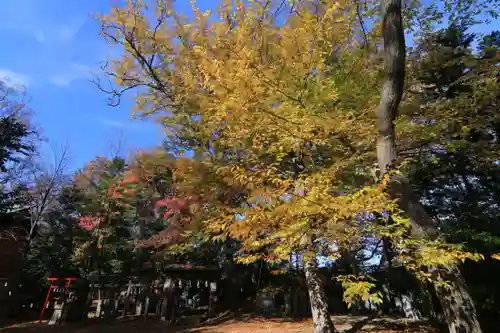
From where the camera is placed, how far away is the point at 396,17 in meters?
5.26

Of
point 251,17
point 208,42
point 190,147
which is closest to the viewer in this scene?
point 251,17

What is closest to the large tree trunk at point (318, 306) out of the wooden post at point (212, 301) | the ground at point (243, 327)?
the ground at point (243, 327)

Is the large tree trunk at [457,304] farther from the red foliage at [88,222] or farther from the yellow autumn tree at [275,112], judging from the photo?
the red foliage at [88,222]

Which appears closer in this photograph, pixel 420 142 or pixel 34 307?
pixel 420 142

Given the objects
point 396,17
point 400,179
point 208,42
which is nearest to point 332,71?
point 396,17

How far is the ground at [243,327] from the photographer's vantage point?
871 cm

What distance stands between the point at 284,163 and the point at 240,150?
4.39 feet

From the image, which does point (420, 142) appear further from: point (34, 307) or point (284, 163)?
point (34, 307)

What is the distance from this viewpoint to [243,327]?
1022cm

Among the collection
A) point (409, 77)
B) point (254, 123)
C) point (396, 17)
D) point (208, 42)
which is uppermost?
point (208, 42)

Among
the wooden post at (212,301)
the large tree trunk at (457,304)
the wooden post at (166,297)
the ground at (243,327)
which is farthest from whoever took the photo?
the wooden post at (212,301)

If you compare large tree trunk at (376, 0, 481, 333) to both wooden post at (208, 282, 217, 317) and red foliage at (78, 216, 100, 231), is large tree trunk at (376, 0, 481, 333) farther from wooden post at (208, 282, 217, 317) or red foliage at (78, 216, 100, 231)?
red foliage at (78, 216, 100, 231)

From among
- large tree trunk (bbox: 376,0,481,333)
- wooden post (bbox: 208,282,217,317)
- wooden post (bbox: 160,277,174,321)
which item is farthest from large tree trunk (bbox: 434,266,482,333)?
wooden post (bbox: 160,277,174,321)

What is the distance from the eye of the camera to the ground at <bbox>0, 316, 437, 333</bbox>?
8.71 meters
